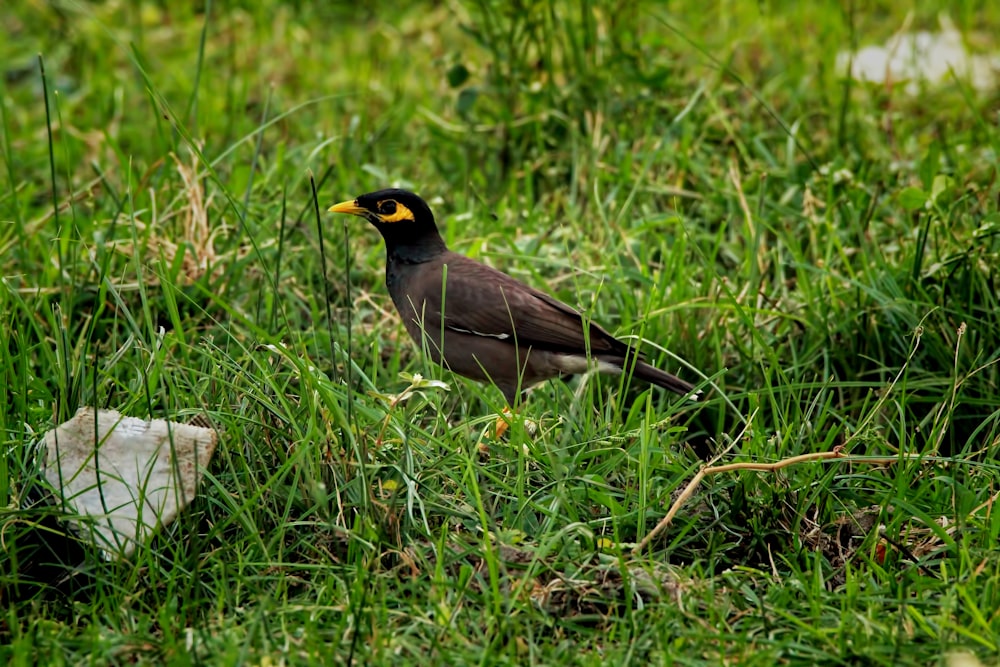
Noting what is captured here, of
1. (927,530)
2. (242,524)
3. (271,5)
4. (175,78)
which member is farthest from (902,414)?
(271,5)

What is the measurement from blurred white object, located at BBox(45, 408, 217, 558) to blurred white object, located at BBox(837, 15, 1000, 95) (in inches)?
183

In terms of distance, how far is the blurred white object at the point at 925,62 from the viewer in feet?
23.3

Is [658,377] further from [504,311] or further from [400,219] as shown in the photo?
[400,219]

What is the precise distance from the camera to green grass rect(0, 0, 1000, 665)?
3.37 meters

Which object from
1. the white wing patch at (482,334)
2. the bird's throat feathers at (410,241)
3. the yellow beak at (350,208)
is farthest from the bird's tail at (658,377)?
the yellow beak at (350,208)

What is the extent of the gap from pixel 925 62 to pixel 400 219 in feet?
12.2

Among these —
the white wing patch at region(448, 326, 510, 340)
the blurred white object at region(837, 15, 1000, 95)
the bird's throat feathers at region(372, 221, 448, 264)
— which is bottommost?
the white wing patch at region(448, 326, 510, 340)

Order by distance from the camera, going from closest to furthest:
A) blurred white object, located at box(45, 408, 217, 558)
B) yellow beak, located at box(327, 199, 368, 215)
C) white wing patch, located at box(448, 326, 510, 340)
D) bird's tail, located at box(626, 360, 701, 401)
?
blurred white object, located at box(45, 408, 217, 558), bird's tail, located at box(626, 360, 701, 401), white wing patch, located at box(448, 326, 510, 340), yellow beak, located at box(327, 199, 368, 215)

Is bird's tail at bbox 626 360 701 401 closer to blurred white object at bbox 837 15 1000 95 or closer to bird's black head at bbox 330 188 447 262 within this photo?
bird's black head at bbox 330 188 447 262

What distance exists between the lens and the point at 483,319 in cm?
517

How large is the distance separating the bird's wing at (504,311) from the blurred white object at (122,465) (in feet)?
5.38

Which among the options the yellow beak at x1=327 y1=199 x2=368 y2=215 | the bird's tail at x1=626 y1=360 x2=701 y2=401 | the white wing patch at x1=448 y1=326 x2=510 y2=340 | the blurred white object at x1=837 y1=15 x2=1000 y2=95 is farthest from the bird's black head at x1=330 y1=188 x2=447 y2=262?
the blurred white object at x1=837 y1=15 x2=1000 y2=95

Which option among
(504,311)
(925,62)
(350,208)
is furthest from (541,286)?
(925,62)

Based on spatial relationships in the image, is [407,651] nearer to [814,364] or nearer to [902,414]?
[902,414]
